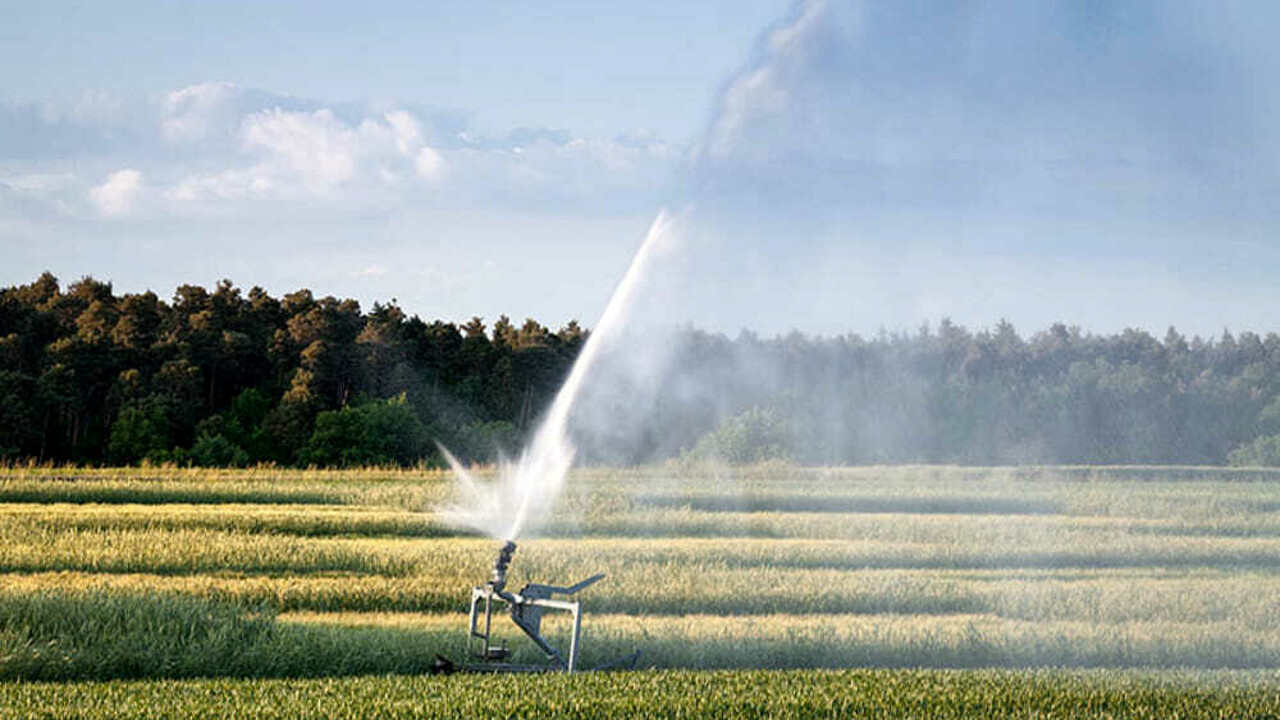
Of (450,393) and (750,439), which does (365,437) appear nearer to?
(450,393)

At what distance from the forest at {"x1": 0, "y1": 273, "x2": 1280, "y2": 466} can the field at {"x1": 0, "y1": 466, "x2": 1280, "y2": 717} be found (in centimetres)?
514

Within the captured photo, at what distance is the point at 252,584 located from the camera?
17516 millimetres

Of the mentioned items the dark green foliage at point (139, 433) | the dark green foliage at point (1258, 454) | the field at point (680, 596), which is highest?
the dark green foliage at point (1258, 454)

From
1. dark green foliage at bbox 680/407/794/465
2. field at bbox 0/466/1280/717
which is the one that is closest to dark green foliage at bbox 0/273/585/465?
dark green foliage at bbox 680/407/794/465

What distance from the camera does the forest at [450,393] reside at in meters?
44.9

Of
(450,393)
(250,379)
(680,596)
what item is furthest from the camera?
(450,393)

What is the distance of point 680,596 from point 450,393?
49.5m

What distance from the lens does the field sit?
1005cm

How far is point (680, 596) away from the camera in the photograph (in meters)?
17.6

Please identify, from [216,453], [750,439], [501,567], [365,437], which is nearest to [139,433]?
[216,453]

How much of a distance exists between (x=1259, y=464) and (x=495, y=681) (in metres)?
44.9

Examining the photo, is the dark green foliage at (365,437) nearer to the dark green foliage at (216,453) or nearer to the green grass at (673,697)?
the dark green foliage at (216,453)

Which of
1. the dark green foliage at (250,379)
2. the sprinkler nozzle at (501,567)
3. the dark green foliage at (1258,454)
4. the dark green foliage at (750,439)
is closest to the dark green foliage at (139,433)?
the dark green foliage at (250,379)

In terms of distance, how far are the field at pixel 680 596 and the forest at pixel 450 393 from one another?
5143 mm
